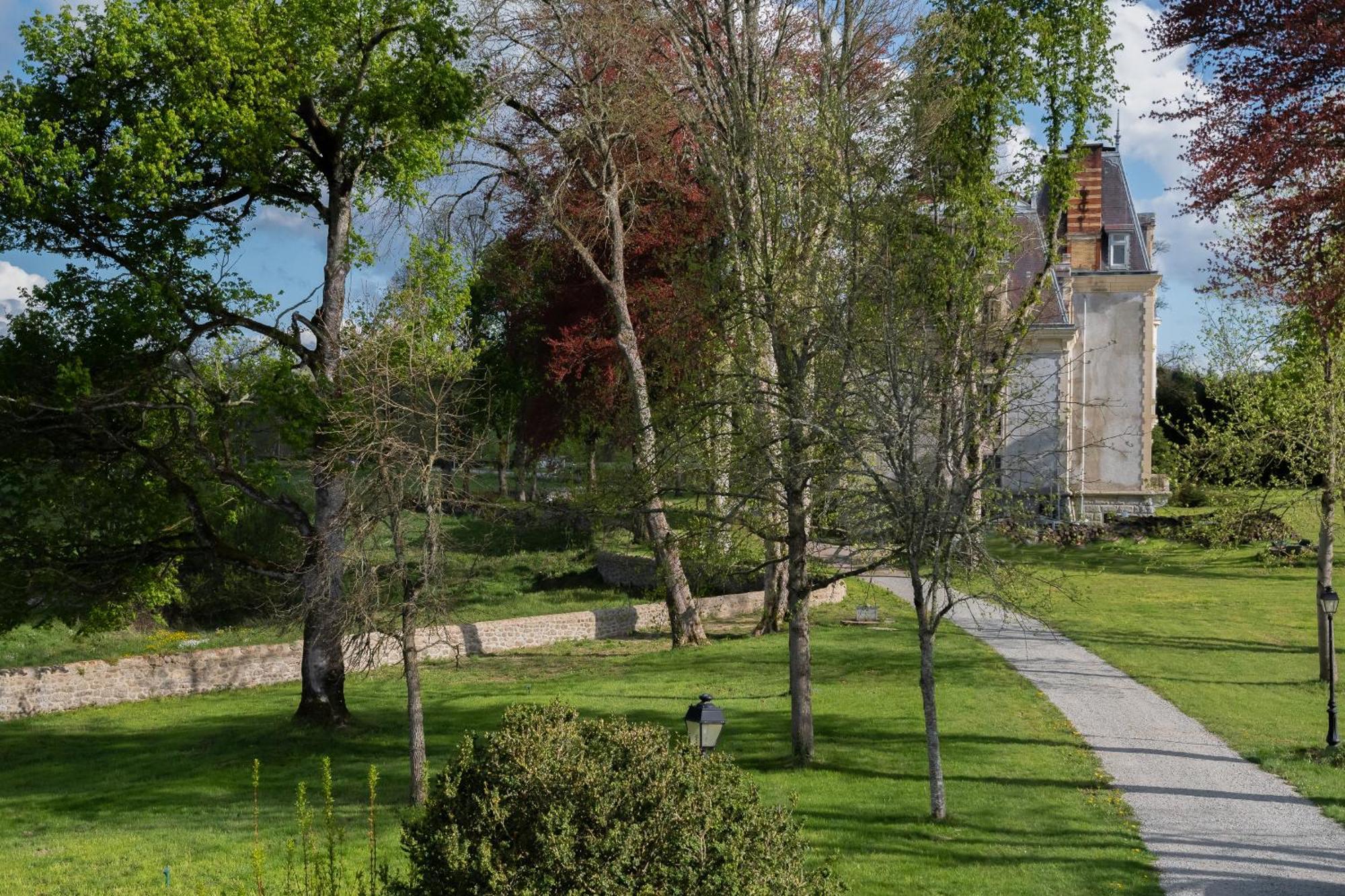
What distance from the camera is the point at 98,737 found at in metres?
18.4

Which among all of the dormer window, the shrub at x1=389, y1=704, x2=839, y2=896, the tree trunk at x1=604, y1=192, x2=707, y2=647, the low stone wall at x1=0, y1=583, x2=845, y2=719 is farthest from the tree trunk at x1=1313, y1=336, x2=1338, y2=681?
the dormer window

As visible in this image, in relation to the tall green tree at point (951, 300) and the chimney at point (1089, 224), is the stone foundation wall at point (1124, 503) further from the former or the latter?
the tall green tree at point (951, 300)

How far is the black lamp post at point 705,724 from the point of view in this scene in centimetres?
969

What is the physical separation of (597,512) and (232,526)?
18.5 meters

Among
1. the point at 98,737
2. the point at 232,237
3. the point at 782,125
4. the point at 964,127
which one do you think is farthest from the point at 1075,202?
the point at 98,737

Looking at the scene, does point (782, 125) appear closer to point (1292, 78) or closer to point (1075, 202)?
point (1292, 78)

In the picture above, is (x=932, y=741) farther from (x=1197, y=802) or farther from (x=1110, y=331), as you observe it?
(x=1110, y=331)

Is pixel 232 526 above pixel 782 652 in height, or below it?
above

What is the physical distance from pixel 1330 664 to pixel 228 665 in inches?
754

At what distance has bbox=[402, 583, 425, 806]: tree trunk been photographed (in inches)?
516

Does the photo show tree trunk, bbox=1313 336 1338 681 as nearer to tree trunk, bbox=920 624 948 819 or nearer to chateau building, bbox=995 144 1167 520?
tree trunk, bbox=920 624 948 819

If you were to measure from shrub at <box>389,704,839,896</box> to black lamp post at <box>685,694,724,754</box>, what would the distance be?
2.91m

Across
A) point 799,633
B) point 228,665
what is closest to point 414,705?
point 799,633

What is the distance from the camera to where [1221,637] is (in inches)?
912
